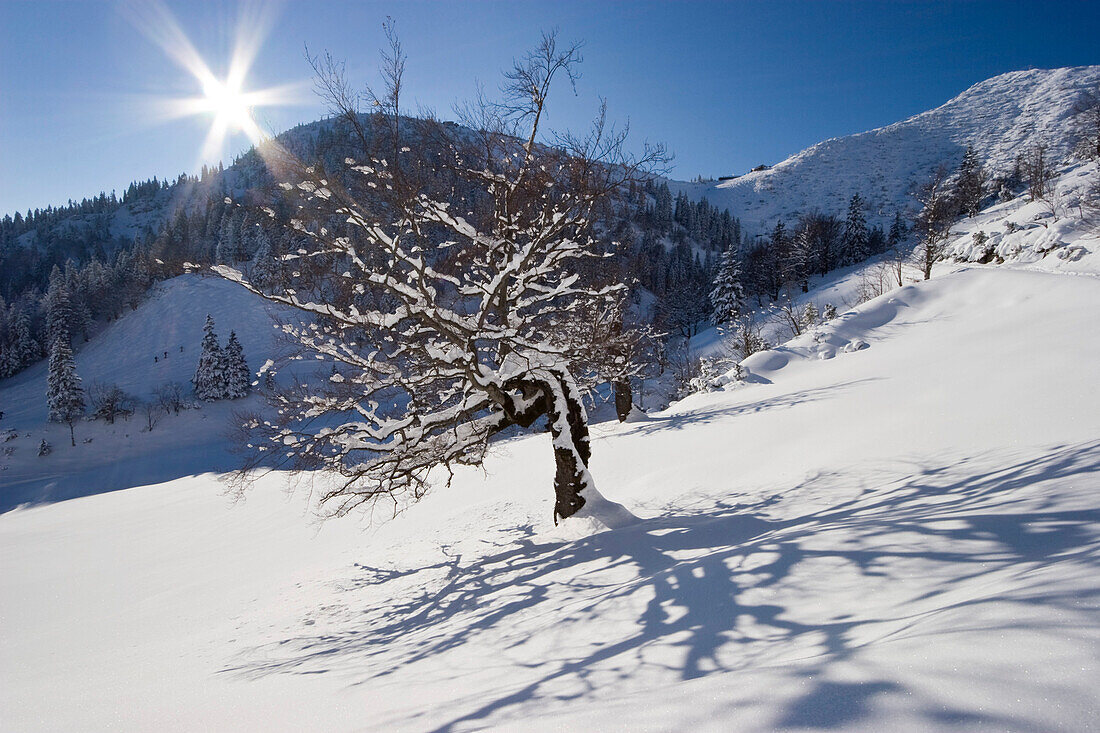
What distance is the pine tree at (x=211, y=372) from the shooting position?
46.5 meters

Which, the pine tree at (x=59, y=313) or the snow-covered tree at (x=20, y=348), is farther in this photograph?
the pine tree at (x=59, y=313)

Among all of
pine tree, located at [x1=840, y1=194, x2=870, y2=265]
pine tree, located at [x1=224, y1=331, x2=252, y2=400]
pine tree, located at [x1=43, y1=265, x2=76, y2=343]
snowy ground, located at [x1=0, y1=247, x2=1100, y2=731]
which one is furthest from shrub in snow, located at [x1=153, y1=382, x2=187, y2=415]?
pine tree, located at [x1=840, y1=194, x2=870, y2=265]

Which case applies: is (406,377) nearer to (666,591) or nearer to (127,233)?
(666,591)

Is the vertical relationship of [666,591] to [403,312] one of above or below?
below

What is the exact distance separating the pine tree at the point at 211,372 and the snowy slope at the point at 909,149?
112m

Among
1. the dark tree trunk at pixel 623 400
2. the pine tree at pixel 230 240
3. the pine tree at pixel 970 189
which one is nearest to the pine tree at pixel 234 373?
the pine tree at pixel 230 240

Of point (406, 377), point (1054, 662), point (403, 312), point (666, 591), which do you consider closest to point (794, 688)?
point (1054, 662)

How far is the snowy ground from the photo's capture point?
4.86 feet

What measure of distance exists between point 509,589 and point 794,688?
11.7 ft

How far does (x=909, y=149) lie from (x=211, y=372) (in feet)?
505

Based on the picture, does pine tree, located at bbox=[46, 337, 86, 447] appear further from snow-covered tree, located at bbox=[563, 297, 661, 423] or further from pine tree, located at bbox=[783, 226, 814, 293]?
pine tree, located at bbox=[783, 226, 814, 293]

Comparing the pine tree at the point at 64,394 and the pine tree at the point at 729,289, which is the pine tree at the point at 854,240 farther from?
the pine tree at the point at 64,394

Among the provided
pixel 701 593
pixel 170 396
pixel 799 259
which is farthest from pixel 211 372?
pixel 799 259

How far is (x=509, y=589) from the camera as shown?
15.0 ft
